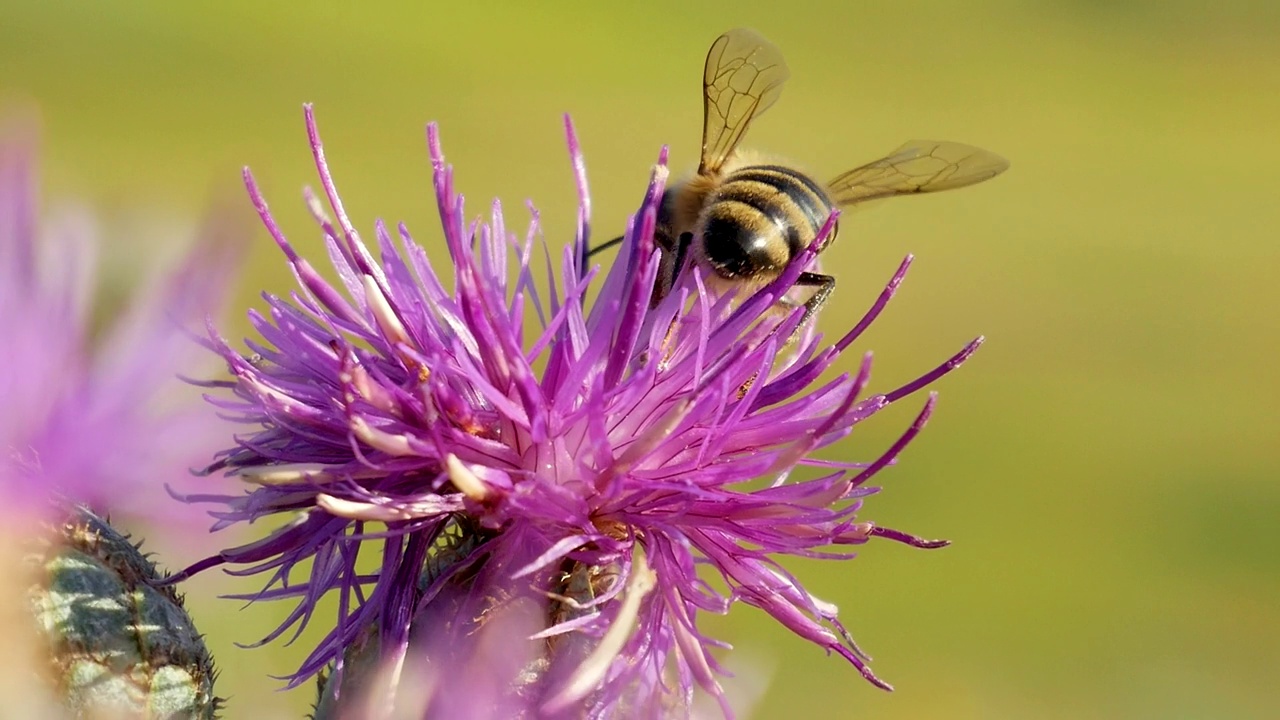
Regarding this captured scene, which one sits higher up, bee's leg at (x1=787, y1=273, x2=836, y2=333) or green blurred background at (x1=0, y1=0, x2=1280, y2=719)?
bee's leg at (x1=787, y1=273, x2=836, y2=333)

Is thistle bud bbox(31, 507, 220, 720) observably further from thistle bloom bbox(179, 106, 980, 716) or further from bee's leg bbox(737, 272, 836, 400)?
bee's leg bbox(737, 272, 836, 400)

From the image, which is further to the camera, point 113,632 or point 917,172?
point 917,172

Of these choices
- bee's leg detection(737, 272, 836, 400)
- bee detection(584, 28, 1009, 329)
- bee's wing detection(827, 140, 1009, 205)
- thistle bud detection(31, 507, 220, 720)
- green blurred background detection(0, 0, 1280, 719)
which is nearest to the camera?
thistle bud detection(31, 507, 220, 720)

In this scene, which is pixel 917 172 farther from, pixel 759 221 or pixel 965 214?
pixel 965 214

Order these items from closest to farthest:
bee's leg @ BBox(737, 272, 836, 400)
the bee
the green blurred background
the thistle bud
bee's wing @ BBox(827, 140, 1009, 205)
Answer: the thistle bud → bee's leg @ BBox(737, 272, 836, 400) → the bee → bee's wing @ BBox(827, 140, 1009, 205) → the green blurred background

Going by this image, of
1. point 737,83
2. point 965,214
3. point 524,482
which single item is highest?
point 737,83

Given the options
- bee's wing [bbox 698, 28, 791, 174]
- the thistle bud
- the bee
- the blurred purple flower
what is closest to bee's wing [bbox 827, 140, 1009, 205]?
the bee

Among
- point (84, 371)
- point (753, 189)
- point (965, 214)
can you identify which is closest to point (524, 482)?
point (753, 189)

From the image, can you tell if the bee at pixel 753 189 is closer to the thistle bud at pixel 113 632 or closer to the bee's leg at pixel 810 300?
the bee's leg at pixel 810 300
